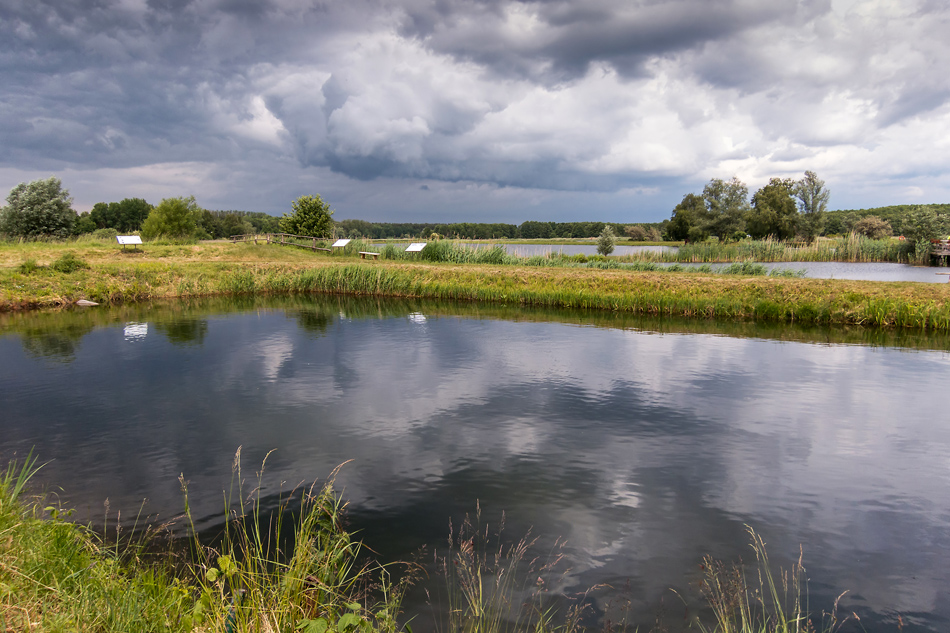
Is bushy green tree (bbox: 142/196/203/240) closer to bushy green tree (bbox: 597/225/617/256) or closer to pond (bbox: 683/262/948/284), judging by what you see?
bushy green tree (bbox: 597/225/617/256)

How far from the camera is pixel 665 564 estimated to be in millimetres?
5480

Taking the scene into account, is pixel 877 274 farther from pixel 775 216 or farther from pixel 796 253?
pixel 775 216

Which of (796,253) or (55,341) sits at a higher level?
(796,253)

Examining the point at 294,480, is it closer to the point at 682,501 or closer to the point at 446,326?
the point at 682,501

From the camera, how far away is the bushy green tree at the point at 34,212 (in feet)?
Result: 153

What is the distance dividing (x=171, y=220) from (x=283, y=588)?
66527 mm

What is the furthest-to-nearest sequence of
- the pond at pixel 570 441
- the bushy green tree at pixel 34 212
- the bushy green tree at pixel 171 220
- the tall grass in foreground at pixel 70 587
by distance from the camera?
the bushy green tree at pixel 171 220 → the bushy green tree at pixel 34 212 → the pond at pixel 570 441 → the tall grass in foreground at pixel 70 587

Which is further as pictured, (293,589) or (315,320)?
(315,320)

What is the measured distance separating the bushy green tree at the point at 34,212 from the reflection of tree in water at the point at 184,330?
3715cm

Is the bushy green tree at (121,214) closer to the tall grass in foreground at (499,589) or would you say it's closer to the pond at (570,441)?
the pond at (570,441)

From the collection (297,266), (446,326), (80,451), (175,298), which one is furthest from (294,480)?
(297,266)

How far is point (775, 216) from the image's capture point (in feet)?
198

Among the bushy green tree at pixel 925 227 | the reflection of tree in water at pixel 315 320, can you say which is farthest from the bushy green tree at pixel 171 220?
the bushy green tree at pixel 925 227

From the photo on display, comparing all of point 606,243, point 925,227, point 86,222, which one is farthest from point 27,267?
point 86,222
